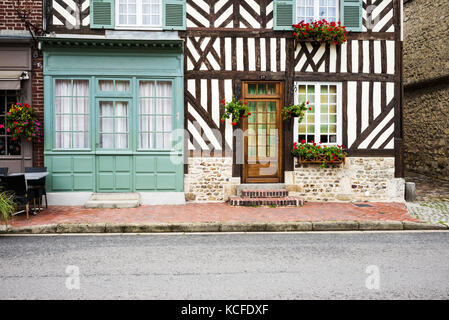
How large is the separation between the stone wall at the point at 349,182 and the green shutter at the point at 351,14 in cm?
324

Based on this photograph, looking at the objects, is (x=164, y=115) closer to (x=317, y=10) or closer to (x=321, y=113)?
(x=321, y=113)

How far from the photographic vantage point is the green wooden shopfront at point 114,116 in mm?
8938

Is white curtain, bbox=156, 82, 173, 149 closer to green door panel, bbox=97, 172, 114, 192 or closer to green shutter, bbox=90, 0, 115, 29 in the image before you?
green door panel, bbox=97, 172, 114, 192

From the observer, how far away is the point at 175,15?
9125 millimetres

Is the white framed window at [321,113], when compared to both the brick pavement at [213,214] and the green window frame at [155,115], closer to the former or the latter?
the brick pavement at [213,214]

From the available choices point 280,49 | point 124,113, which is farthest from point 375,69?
point 124,113

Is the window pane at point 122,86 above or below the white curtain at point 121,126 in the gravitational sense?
above

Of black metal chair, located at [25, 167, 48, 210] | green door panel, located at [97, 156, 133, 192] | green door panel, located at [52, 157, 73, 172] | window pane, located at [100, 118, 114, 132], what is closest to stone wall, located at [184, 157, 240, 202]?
green door panel, located at [97, 156, 133, 192]

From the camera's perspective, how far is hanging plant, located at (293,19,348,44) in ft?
29.7

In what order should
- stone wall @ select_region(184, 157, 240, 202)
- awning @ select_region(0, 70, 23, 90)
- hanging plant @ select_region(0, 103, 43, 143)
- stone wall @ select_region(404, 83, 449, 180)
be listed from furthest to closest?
stone wall @ select_region(404, 83, 449, 180)
stone wall @ select_region(184, 157, 240, 202)
awning @ select_region(0, 70, 23, 90)
hanging plant @ select_region(0, 103, 43, 143)

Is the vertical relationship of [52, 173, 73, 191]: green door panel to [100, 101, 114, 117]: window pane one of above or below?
below

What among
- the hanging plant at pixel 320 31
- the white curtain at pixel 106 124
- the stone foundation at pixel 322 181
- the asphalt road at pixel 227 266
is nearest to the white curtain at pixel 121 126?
the white curtain at pixel 106 124

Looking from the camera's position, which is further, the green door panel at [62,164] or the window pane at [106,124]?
the window pane at [106,124]

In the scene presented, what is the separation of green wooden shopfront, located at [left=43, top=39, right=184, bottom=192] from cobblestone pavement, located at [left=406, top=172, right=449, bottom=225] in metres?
5.26
